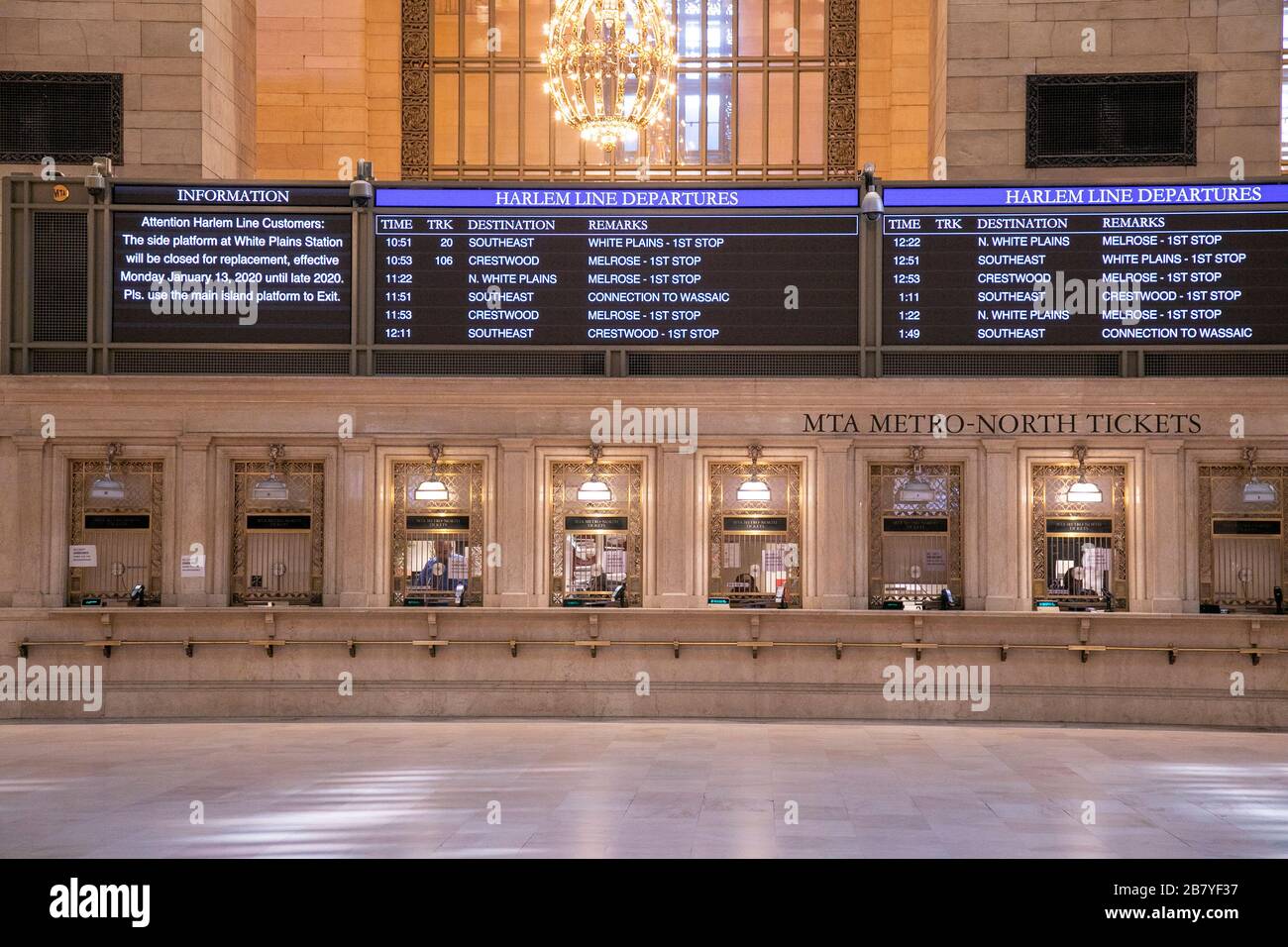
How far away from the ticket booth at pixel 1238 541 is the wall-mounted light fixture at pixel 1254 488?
14 cm

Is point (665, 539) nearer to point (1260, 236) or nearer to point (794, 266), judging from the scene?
point (794, 266)

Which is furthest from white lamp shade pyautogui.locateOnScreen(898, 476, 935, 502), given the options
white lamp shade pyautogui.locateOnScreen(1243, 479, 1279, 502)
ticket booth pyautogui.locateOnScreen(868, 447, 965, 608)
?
white lamp shade pyautogui.locateOnScreen(1243, 479, 1279, 502)

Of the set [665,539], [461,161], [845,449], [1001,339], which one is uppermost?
[461,161]

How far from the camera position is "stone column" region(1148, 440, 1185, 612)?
14.5m

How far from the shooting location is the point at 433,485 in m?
14.8

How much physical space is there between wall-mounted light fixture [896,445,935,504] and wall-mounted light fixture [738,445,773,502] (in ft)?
4.80

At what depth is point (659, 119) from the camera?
21.7 meters

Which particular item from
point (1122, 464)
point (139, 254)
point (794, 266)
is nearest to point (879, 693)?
point (1122, 464)

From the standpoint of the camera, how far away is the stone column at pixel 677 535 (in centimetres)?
1483

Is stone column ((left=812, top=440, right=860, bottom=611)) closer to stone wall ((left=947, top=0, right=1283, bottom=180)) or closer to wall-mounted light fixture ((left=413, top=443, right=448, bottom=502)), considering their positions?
wall-mounted light fixture ((left=413, top=443, right=448, bottom=502))

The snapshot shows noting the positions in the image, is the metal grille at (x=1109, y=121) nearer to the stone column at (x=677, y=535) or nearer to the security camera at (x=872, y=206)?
the security camera at (x=872, y=206)

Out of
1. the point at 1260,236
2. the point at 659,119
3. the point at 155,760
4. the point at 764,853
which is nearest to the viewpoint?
the point at 764,853

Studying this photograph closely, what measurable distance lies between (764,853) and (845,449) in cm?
698

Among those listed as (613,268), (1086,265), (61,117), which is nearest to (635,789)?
(613,268)
